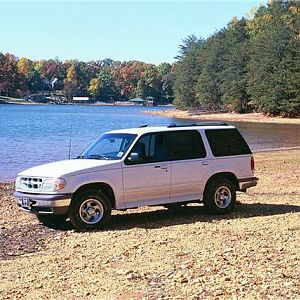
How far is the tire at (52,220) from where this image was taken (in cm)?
1056

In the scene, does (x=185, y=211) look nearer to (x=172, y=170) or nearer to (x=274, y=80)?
(x=172, y=170)

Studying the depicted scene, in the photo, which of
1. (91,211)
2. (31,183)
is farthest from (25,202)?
(91,211)

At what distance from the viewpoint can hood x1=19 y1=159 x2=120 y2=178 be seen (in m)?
9.80

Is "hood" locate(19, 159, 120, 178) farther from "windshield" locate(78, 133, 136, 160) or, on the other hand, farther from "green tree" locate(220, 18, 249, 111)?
"green tree" locate(220, 18, 249, 111)

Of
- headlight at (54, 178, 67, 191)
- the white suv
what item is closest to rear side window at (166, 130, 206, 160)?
the white suv

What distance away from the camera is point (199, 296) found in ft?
18.9

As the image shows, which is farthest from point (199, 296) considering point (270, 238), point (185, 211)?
point (185, 211)

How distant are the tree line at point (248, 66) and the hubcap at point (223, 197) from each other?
72692mm

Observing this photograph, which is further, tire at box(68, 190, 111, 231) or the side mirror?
the side mirror

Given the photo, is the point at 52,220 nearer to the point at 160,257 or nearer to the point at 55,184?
the point at 55,184

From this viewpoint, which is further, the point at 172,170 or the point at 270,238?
the point at 172,170

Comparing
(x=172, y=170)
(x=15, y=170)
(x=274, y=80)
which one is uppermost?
(x=274, y=80)

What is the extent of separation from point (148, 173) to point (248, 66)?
281 feet

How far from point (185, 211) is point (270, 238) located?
141 inches
